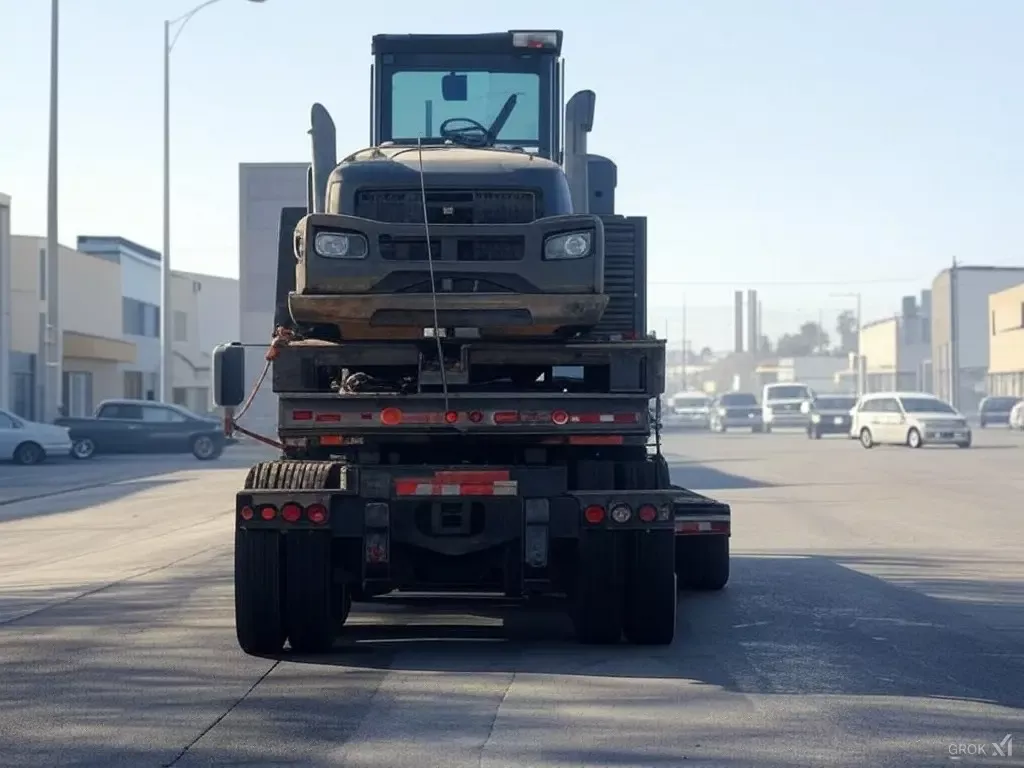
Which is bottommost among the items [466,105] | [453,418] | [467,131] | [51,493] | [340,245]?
[51,493]

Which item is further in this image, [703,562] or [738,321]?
[738,321]

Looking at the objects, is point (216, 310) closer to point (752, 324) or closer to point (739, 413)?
point (739, 413)

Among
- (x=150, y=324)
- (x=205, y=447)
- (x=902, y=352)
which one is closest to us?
(x=205, y=447)

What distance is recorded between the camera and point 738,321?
7042 inches

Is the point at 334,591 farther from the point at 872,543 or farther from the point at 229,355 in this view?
the point at 872,543

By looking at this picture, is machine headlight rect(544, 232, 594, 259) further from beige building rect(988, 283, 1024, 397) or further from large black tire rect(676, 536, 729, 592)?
beige building rect(988, 283, 1024, 397)

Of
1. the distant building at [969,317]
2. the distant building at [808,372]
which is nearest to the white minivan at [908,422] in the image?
the distant building at [969,317]

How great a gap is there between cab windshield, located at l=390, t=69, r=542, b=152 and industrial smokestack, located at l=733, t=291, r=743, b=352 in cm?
16405

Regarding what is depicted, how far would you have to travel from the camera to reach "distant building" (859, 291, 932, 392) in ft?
372

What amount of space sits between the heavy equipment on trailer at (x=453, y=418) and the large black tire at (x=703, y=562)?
108 inches

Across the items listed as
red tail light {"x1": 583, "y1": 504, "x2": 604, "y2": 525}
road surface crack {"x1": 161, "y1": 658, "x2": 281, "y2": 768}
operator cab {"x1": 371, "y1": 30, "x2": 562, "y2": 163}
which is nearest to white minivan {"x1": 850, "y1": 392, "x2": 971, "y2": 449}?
operator cab {"x1": 371, "y1": 30, "x2": 562, "y2": 163}

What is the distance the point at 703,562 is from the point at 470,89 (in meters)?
4.22

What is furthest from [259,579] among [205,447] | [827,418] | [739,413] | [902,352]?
[902,352]

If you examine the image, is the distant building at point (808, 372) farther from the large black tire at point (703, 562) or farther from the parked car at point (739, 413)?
the large black tire at point (703, 562)
